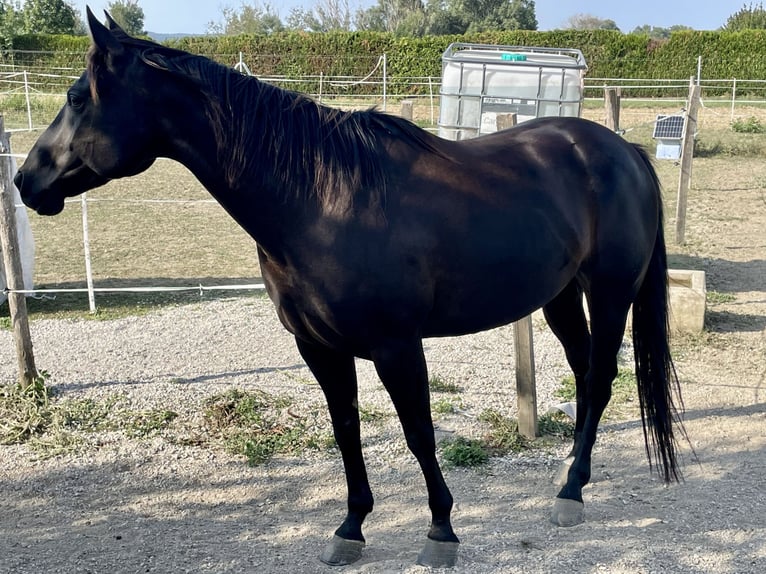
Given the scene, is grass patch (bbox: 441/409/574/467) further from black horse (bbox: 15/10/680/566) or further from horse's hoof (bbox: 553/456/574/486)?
black horse (bbox: 15/10/680/566)

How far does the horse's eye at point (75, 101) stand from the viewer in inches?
92.9

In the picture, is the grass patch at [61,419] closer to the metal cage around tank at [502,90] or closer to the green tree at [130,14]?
the metal cage around tank at [502,90]

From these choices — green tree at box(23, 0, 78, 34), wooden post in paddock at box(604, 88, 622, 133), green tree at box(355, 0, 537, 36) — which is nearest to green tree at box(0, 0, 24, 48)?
green tree at box(23, 0, 78, 34)

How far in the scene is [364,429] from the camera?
14.0 feet

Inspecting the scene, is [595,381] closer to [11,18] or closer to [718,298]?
[718,298]

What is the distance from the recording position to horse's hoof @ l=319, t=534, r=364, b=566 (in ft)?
9.61

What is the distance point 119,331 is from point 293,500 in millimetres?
3118

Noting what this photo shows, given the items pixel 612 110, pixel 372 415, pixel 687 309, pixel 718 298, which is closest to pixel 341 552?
pixel 372 415

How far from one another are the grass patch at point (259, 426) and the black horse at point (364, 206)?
1.00 m

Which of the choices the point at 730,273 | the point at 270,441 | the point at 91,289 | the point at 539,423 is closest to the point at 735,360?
the point at 539,423

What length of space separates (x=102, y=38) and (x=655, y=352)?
8.70 ft

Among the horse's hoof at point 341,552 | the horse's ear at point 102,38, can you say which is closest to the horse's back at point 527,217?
the horse's hoof at point 341,552

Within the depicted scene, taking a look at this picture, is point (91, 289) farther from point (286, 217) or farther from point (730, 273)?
point (730, 273)

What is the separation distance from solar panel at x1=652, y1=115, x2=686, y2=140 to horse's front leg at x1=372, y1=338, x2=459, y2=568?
11040mm
